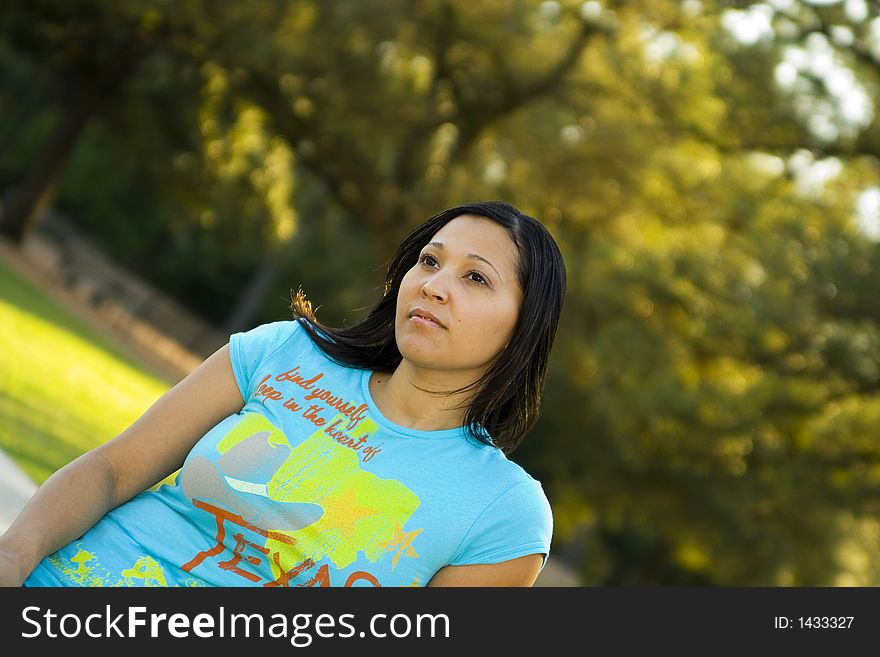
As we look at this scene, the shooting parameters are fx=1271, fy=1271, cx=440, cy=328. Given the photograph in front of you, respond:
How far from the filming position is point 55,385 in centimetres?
1189

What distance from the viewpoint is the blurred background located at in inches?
709

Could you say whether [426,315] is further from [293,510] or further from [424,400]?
[293,510]

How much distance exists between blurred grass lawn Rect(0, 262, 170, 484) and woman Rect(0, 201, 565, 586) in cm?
469

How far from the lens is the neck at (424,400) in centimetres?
312

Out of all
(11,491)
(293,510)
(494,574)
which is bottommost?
(11,491)

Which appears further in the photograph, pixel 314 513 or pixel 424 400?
pixel 424 400

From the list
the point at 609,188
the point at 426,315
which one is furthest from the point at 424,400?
the point at 609,188

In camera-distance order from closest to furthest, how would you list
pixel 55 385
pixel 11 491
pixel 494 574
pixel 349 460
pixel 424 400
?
pixel 494 574
pixel 349 460
pixel 424 400
pixel 11 491
pixel 55 385

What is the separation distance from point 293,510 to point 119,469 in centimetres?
46

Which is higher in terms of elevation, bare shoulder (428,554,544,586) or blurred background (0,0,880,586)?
bare shoulder (428,554,544,586)

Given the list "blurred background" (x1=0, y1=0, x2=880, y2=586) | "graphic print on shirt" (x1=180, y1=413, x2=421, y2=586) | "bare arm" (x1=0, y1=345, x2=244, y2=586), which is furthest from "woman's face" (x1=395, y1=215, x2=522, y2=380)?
"blurred background" (x1=0, y1=0, x2=880, y2=586)

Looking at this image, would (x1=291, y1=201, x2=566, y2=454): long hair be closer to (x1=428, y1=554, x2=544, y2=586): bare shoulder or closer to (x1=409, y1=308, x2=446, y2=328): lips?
(x1=409, y1=308, x2=446, y2=328): lips

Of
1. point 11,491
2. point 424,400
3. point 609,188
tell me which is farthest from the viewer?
point 609,188

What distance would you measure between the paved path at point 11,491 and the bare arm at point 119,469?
89cm
